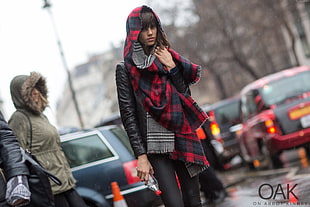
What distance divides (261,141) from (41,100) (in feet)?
25.4

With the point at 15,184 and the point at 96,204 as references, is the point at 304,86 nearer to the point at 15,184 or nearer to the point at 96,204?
the point at 96,204

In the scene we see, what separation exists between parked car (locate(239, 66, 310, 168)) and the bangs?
25.4 feet

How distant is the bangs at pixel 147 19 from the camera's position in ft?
12.9

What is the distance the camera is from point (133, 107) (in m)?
3.89

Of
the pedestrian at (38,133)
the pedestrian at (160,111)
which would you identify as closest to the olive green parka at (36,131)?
the pedestrian at (38,133)

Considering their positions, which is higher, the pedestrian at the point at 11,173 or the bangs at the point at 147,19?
the bangs at the point at 147,19

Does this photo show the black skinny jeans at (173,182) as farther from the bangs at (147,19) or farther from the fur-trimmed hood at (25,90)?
the fur-trimmed hood at (25,90)

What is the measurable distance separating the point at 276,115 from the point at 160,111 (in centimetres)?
801

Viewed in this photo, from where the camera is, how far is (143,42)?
3988mm

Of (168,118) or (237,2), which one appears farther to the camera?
(237,2)

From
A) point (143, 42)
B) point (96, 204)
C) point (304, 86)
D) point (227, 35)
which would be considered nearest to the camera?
point (143, 42)

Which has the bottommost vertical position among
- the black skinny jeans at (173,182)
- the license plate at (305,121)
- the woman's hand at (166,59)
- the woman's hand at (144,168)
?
the license plate at (305,121)

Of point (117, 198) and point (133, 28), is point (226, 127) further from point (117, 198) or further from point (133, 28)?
point (133, 28)

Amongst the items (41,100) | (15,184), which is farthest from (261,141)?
(15,184)
